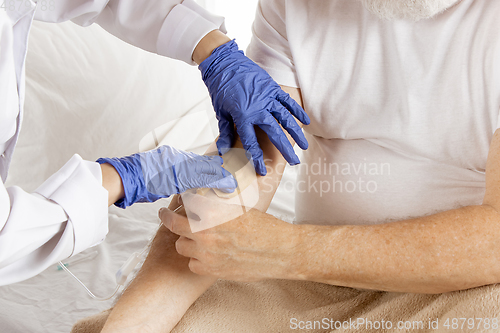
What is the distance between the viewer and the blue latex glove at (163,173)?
991mm

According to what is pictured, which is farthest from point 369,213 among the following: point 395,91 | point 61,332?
point 61,332

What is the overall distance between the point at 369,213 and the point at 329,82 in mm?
421

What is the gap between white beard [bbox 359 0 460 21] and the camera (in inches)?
41.8

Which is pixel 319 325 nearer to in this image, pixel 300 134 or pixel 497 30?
pixel 300 134

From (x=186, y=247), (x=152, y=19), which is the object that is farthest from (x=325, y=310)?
(x=152, y=19)

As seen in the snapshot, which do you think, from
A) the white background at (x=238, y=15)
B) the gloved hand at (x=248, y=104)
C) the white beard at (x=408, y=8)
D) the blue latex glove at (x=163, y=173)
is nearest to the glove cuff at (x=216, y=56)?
the gloved hand at (x=248, y=104)

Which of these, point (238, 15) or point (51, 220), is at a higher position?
point (51, 220)

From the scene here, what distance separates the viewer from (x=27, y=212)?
76 cm

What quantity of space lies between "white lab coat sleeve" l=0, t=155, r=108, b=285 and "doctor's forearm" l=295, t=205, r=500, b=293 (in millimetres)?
507

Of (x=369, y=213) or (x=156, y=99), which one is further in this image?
(x=156, y=99)

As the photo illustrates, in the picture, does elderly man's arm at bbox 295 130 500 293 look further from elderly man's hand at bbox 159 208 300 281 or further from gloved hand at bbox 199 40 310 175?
gloved hand at bbox 199 40 310 175

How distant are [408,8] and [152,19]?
2.47 ft

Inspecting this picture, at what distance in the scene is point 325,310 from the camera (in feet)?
3.59

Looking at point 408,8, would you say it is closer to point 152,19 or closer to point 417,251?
point 417,251
